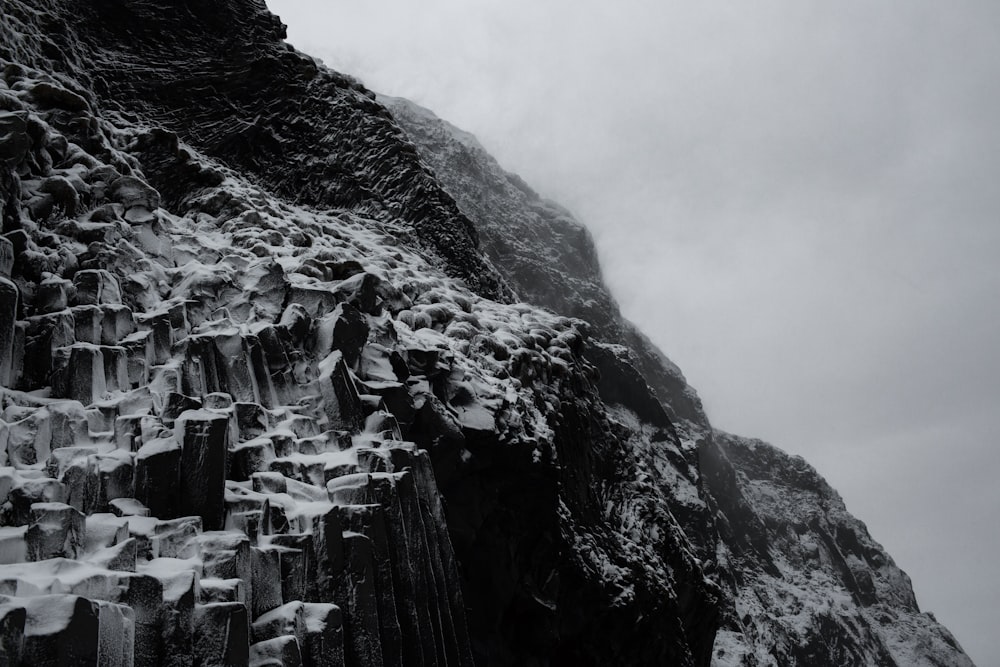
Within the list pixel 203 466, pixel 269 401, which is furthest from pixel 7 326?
pixel 203 466

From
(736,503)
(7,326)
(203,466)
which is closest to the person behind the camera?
(203,466)

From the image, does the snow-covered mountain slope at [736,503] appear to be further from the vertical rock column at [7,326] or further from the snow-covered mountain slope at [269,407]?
the vertical rock column at [7,326]

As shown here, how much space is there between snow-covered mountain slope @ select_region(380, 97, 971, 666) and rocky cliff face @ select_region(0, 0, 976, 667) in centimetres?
1386

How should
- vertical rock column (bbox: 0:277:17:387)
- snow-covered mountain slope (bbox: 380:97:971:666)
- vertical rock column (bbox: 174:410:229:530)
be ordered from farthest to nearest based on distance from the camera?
snow-covered mountain slope (bbox: 380:97:971:666)
vertical rock column (bbox: 0:277:17:387)
vertical rock column (bbox: 174:410:229:530)

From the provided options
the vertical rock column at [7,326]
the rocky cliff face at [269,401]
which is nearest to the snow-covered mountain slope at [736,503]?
the rocky cliff face at [269,401]

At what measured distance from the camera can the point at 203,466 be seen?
9250mm

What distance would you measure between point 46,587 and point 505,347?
1288 centimetres

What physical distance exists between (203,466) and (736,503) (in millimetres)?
49119

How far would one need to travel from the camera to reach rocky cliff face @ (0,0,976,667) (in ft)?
27.4

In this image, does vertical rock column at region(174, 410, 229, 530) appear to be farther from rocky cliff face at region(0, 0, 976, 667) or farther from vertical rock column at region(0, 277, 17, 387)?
vertical rock column at region(0, 277, 17, 387)

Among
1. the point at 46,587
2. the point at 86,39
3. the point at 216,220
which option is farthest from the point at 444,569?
the point at 86,39

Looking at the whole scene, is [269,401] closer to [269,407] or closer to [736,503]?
[269,407]

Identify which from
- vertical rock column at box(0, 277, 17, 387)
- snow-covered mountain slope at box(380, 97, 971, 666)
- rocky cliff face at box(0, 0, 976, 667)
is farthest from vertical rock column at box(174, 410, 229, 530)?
snow-covered mountain slope at box(380, 97, 971, 666)

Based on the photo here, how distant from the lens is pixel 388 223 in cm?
2591
